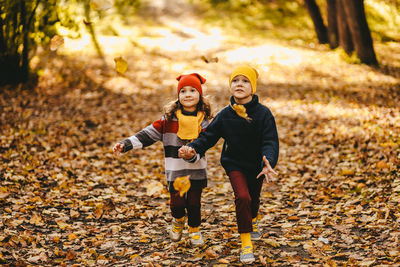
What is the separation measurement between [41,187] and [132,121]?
3.98m

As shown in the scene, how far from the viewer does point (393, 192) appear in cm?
496

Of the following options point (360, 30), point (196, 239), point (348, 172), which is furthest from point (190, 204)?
point (360, 30)

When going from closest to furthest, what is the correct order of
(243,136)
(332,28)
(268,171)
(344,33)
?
1. (268,171)
2. (243,136)
3. (344,33)
4. (332,28)

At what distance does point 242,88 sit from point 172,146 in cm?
93

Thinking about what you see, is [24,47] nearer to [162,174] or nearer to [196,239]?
[162,174]

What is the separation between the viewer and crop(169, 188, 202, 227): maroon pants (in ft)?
13.2

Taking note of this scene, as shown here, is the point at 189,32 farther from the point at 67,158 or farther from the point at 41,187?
the point at 41,187

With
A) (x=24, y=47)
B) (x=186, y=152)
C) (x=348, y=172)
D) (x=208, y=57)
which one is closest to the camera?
(x=186, y=152)

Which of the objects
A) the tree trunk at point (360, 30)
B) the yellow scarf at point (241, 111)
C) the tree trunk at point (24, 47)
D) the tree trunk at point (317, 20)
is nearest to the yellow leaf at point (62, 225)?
the yellow scarf at point (241, 111)

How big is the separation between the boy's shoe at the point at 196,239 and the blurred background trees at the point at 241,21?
11.5 ft

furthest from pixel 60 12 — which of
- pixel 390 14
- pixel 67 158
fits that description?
pixel 390 14

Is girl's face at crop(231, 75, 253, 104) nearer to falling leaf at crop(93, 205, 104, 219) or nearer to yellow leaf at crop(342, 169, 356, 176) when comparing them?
falling leaf at crop(93, 205, 104, 219)

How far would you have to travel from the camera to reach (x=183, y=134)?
3.94 metres

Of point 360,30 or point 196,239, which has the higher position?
point 360,30
